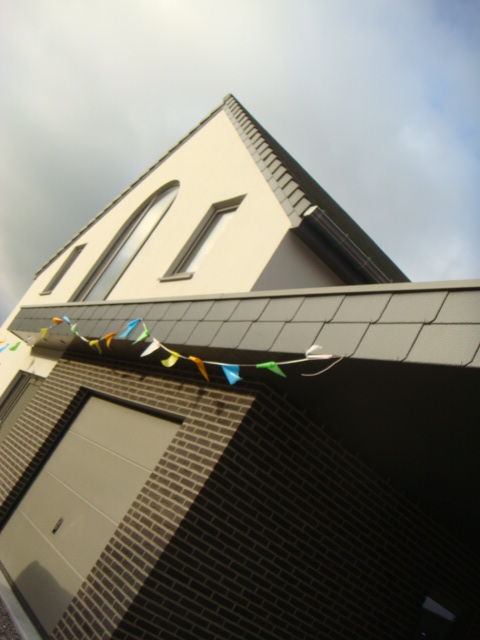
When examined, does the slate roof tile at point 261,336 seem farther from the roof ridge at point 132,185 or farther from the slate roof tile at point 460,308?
the roof ridge at point 132,185

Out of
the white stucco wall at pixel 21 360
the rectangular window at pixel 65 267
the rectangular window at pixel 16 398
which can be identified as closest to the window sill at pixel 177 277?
the white stucco wall at pixel 21 360

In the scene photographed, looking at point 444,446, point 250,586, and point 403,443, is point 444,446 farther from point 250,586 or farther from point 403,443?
point 250,586

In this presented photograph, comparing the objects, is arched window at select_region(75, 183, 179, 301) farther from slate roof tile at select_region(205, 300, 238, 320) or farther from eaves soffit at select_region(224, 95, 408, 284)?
slate roof tile at select_region(205, 300, 238, 320)

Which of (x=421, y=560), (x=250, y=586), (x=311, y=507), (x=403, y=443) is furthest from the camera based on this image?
(x=421, y=560)

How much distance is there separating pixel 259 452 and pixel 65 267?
33.4 ft

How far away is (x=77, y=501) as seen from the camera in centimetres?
580

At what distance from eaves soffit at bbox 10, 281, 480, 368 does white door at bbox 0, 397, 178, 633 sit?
48.0 inches

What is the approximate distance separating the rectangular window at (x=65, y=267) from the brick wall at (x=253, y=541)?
8250 millimetres

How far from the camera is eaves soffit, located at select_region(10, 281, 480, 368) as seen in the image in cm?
259

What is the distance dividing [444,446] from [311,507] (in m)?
1.69

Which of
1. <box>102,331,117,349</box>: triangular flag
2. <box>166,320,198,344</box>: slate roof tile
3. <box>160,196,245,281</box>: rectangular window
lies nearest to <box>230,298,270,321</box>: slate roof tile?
<box>166,320,198,344</box>: slate roof tile

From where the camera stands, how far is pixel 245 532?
4426 millimetres

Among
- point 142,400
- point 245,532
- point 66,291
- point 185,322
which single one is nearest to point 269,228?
point 185,322

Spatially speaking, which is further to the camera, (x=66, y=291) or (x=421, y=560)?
(x=66, y=291)
